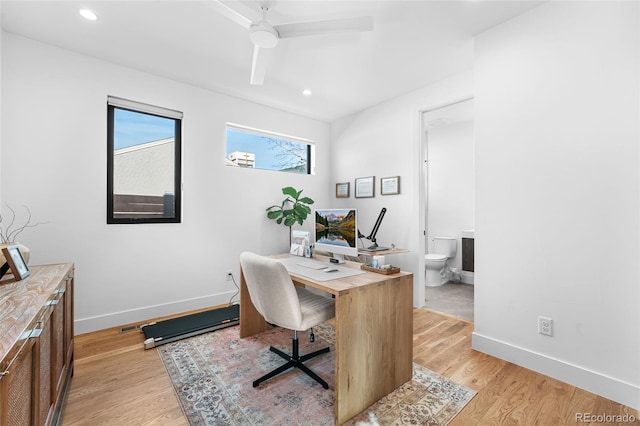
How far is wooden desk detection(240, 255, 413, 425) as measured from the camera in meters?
1.55

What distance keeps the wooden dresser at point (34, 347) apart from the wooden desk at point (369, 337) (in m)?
1.21

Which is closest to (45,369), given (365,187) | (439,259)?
(365,187)

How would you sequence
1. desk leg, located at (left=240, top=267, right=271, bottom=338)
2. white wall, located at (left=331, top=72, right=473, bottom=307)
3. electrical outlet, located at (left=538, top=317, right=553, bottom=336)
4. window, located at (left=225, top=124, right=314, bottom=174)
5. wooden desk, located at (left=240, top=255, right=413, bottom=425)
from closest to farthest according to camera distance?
wooden desk, located at (left=240, top=255, right=413, bottom=425), electrical outlet, located at (left=538, top=317, right=553, bottom=336), desk leg, located at (left=240, top=267, right=271, bottom=338), white wall, located at (left=331, top=72, right=473, bottom=307), window, located at (left=225, top=124, right=314, bottom=174)

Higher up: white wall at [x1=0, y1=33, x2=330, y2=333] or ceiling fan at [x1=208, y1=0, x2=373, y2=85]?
ceiling fan at [x1=208, y1=0, x2=373, y2=85]

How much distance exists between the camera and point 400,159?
353cm

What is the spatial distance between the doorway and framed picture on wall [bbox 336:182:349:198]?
128 centimetres

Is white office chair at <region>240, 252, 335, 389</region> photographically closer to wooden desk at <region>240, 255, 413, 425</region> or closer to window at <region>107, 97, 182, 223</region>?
wooden desk at <region>240, 255, 413, 425</region>

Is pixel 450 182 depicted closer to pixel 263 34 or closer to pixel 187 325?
pixel 263 34

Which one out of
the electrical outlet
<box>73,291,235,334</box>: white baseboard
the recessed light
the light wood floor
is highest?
the recessed light

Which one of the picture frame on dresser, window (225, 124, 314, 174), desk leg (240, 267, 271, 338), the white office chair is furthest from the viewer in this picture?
window (225, 124, 314, 174)

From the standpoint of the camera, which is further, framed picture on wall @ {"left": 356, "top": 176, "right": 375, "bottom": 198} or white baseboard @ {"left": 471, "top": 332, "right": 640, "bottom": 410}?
framed picture on wall @ {"left": 356, "top": 176, "right": 375, "bottom": 198}

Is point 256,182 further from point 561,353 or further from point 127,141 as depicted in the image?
point 561,353

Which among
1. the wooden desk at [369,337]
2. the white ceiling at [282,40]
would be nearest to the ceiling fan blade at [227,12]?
the white ceiling at [282,40]

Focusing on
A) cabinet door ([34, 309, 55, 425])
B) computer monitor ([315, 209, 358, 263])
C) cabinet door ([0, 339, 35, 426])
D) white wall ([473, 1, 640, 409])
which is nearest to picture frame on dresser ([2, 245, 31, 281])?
cabinet door ([34, 309, 55, 425])
